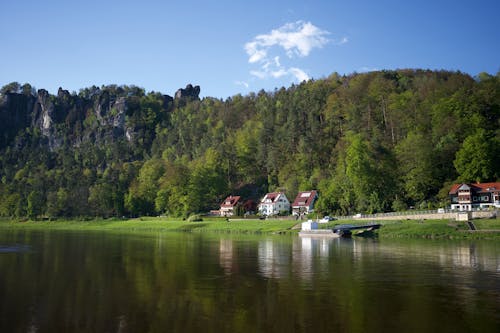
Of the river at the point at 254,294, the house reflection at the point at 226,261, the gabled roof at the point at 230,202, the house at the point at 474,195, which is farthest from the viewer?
the gabled roof at the point at 230,202

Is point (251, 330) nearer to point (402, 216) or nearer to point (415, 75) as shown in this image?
point (402, 216)

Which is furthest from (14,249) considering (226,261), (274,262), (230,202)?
(230,202)

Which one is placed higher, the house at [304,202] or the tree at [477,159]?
the tree at [477,159]

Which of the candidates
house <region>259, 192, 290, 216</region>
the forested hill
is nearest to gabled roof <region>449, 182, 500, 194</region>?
the forested hill

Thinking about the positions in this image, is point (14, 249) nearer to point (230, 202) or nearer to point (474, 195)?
point (474, 195)

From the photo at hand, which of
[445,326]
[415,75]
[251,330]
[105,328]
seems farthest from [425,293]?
[415,75]

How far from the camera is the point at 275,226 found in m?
85.1

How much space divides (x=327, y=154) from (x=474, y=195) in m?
46.2

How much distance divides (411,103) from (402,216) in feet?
154

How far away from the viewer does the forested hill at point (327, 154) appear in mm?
88938

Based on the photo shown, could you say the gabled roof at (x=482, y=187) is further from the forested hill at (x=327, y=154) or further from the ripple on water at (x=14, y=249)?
the ripple on water at (x=14, y=249)

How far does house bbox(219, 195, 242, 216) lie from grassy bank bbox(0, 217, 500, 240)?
15.0 m

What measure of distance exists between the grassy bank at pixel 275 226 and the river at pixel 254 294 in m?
21.0

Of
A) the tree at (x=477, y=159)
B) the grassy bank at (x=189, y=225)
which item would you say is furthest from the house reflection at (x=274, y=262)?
the tree at (x=477, y=159)
